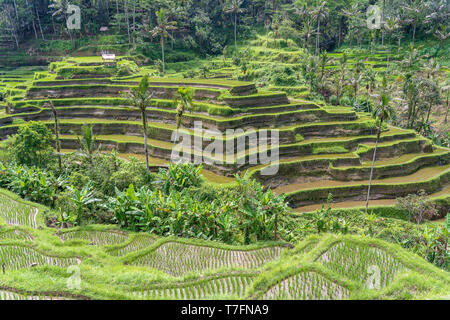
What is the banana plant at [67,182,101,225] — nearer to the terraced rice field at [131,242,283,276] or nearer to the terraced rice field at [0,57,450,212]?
the terraced rice field at [131,242,283,276]

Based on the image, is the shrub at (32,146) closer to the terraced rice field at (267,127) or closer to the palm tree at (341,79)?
the terraced rice field at (267,127)

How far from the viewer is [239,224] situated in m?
16.5

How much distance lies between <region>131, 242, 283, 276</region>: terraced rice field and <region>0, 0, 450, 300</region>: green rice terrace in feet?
0.24

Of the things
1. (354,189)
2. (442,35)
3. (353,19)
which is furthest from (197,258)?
(353,19)

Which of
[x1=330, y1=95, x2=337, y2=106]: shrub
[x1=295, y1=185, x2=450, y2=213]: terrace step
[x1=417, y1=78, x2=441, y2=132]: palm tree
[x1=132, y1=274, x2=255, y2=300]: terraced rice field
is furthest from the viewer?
[x1=330, y1=95, x2=337, y2=106]: shrub

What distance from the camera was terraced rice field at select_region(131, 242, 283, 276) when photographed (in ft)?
41.1

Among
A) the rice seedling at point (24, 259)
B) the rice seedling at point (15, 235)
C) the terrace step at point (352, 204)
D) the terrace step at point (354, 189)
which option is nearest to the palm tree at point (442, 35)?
the terrace step at point (354, 189)

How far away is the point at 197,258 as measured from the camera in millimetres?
12969

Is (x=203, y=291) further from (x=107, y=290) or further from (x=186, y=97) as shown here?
(x=186, y=97)

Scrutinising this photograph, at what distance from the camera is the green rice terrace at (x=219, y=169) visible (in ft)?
32.7

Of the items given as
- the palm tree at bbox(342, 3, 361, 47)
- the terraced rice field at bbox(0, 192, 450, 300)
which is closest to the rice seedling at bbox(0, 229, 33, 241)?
the terraced rice field at bbox(0, 192, 450, 300)

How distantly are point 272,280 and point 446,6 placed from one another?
56329mm

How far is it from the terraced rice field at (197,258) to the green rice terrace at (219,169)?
72 mm
